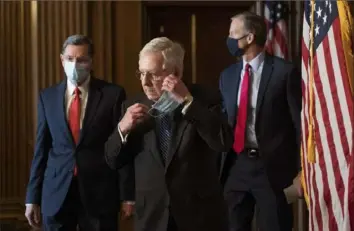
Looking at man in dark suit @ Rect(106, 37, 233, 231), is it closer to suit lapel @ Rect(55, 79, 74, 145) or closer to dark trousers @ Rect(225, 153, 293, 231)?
suit lapel @ Rect(55, 79, 74, 145)

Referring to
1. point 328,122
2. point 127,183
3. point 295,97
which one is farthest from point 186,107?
point 295,97

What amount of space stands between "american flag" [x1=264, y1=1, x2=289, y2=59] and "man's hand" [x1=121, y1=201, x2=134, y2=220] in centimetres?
275

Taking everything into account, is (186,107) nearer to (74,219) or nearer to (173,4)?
(74,219)

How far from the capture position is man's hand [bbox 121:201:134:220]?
11.3ft

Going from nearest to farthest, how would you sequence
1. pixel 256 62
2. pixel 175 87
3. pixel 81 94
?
pixel 175 87
pixel 81 94
pixel 256 62

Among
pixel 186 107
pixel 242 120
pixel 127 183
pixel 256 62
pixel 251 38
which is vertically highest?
pixel 251 38

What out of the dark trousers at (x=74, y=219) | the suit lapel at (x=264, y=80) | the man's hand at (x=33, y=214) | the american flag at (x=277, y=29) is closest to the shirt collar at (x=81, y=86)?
the dark trousers at (x=74, y=219)

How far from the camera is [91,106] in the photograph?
3.47 metres

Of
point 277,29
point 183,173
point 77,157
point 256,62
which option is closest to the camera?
point 183,173

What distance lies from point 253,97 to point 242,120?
144 millimetres

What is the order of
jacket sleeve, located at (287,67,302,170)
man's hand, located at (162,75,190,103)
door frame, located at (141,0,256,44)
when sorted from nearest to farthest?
man's hand, located at (162,75,190,103)
jacket sleeve, located at (287,67,302,170)
door frame, located at (141,0,256,44)

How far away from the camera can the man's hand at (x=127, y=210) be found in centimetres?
344

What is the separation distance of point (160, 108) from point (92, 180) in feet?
3.30

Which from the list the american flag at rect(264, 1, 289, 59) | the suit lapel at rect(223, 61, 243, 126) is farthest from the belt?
the american flag at rect(264, 1, 289, 59)
